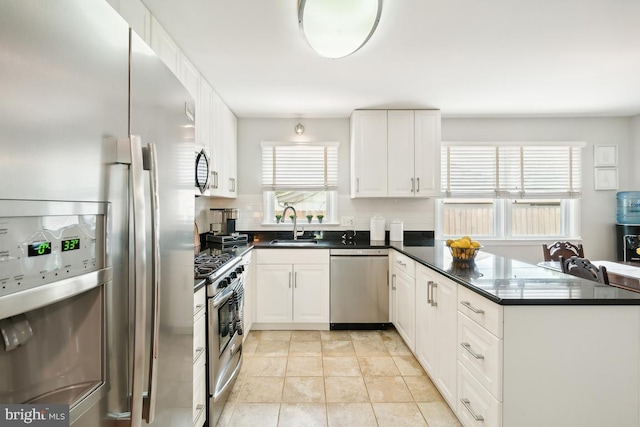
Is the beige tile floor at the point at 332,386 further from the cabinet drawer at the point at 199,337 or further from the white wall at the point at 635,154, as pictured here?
the white wall at the point at 635,154


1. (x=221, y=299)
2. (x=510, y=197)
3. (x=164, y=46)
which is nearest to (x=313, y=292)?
(x=221, y=299)

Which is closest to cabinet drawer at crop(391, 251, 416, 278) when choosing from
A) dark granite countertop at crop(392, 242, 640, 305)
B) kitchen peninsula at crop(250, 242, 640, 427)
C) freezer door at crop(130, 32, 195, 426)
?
dark granite countertop at crop(392, 242, 640, 305)

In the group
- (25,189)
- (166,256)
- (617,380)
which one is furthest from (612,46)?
(25,189)

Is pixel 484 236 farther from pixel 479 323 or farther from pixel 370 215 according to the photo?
pixel 479 323

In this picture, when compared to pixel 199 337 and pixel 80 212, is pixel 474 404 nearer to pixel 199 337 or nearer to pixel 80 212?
pixel 199 337

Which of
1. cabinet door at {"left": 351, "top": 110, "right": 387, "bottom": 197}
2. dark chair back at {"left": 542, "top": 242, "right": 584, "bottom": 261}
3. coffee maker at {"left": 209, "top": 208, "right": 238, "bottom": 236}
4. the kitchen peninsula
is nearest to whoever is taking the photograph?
the kitchen peninsula

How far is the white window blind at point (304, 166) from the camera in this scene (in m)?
4.31

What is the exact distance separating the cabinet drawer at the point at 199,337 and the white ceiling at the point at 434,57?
5.87ft

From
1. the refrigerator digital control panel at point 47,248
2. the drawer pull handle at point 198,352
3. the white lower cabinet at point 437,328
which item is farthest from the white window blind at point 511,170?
the refrigerator digital control panel at point 47,248

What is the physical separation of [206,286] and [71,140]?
147 centimetres

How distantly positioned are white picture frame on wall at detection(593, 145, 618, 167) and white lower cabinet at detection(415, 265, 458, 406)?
3.31 metres

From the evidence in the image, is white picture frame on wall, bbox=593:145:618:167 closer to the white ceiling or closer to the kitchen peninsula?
the white ceiling

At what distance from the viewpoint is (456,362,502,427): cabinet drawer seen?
1.57m

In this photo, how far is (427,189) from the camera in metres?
3.98
